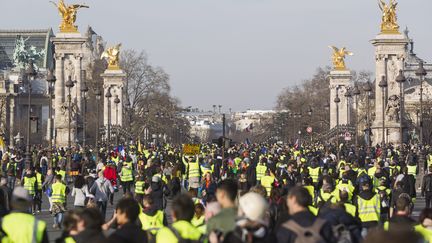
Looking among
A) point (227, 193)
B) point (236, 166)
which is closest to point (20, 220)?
point (227, 193)

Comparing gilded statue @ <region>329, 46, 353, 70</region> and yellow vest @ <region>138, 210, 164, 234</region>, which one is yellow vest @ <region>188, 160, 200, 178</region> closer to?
yellow vest @ <region>138, 210, 164, 234</region>

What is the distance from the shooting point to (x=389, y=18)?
7756cm

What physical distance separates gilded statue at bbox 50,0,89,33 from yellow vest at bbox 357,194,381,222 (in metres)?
69.3

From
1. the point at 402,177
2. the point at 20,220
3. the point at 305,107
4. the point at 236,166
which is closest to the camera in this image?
the point at 20,220

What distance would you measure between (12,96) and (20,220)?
153129mm

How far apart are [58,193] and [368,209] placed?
859cm

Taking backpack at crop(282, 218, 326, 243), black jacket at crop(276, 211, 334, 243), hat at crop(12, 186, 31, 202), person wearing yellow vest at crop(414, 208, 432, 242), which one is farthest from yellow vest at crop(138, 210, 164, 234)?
backpack at crop(282, 218, 326, 243)

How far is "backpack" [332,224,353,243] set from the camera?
11631mm

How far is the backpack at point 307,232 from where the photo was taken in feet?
34.3

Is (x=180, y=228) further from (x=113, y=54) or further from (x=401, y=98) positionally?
(x=113, y=54)

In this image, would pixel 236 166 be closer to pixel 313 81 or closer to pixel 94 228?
pixel 94 228

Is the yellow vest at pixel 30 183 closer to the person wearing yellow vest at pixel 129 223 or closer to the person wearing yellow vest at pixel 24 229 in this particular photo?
the person wearing yellow vest at pixel 24 229

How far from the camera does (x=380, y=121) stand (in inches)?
2970

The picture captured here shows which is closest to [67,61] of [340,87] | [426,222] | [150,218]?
[340,87]
